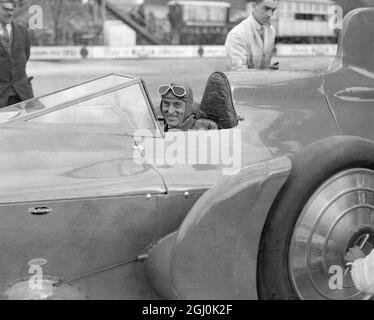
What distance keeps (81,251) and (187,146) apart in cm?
78

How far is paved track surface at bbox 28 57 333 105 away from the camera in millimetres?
9766

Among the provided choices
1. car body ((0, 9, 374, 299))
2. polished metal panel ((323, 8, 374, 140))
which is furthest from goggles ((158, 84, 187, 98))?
polished metal panel ((323, 8, 374, 140))

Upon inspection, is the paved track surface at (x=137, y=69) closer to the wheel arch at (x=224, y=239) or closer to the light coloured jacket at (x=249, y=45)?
the light coloured jacket at (x=249, y=45)

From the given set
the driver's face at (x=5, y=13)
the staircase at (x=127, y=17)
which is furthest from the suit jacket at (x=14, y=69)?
the staircase at (x=127, y=17)

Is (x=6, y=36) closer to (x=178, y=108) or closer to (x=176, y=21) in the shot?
(x=178, y=108)

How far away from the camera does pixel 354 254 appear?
2.72 m

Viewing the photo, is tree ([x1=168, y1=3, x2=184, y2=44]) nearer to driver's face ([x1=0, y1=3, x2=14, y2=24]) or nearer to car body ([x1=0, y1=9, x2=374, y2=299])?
driver's face ([x1=0, y1=3, x2=14, y2=24])

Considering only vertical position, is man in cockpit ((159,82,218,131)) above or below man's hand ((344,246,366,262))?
above

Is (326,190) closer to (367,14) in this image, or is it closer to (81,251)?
(81,251)

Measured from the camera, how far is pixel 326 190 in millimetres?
2701

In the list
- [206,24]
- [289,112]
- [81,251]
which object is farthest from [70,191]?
[206,24]

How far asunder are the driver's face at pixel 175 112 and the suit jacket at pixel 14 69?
2.08 m

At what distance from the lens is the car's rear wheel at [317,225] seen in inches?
104

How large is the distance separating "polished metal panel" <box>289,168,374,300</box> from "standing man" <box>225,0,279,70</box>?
7.26 feet
